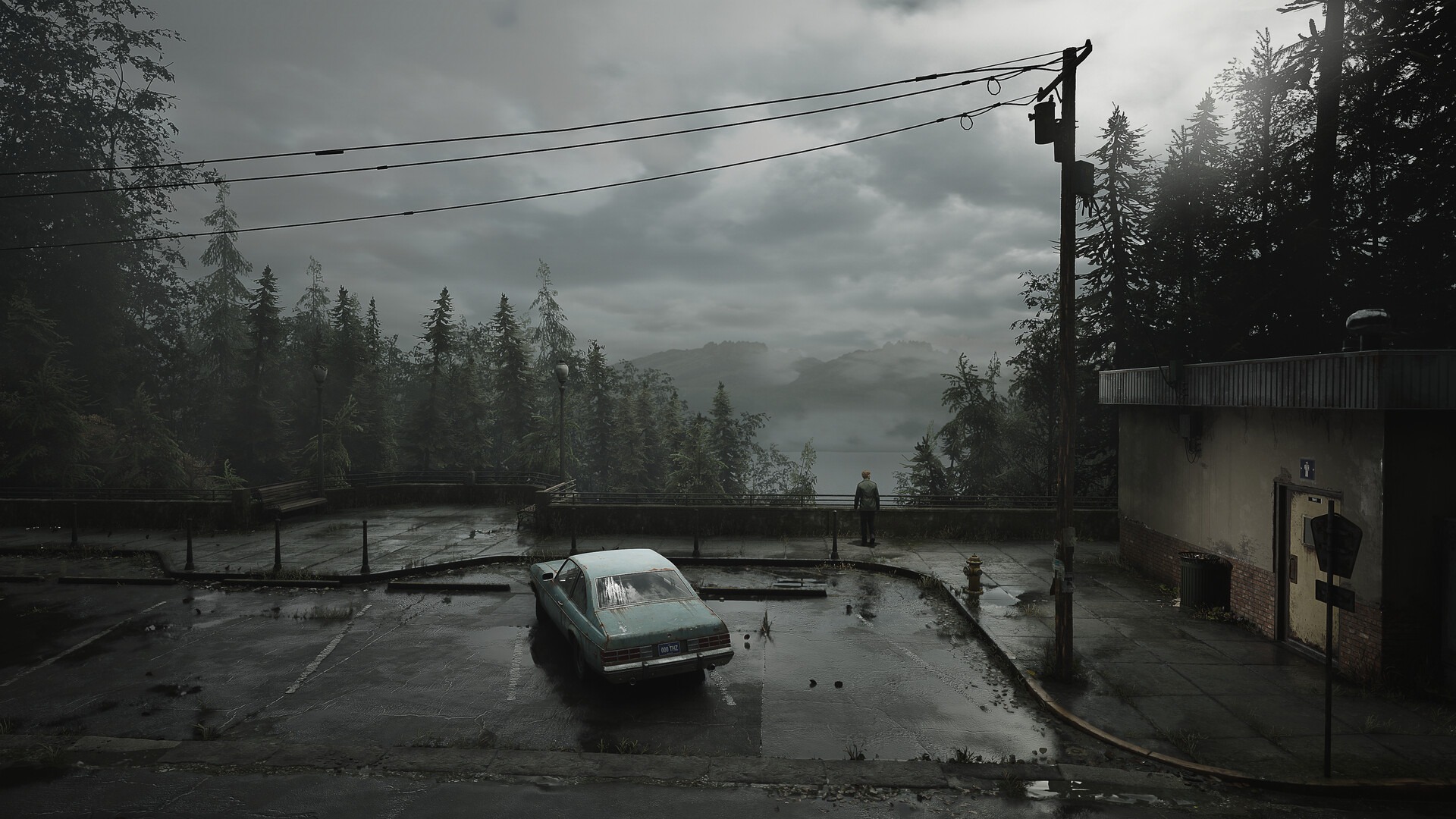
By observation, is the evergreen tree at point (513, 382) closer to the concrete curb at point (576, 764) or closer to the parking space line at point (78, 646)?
the parking space line at point (78, 646)

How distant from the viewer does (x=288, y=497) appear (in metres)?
26.2

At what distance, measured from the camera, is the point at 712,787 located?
7.36 m

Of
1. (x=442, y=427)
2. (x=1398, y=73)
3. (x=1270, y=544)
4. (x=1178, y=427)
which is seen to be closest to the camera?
(x=1270, y=544)

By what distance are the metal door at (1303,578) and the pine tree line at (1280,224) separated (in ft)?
35.2

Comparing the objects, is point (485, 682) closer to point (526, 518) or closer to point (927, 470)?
point (526, 518)

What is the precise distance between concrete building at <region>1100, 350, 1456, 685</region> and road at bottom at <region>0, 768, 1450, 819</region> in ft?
10.6

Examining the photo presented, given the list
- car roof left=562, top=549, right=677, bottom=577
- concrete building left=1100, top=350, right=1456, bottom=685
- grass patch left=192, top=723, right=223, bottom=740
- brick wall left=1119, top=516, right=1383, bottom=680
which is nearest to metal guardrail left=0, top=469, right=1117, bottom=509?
brick wall left=1119, top=516, right=1383, bottom=680

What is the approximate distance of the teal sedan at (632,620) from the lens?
942 centimetres

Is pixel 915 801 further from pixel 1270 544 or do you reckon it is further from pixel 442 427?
pixel 442 427

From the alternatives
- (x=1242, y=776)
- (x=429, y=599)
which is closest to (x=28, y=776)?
(x=429, y=599)

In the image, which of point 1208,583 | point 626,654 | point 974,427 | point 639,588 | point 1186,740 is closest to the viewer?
point 1186,740

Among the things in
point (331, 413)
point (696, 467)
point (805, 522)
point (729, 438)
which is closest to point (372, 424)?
point (331, 413)

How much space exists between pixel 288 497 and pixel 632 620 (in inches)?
848

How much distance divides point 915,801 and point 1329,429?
26.3 feet
